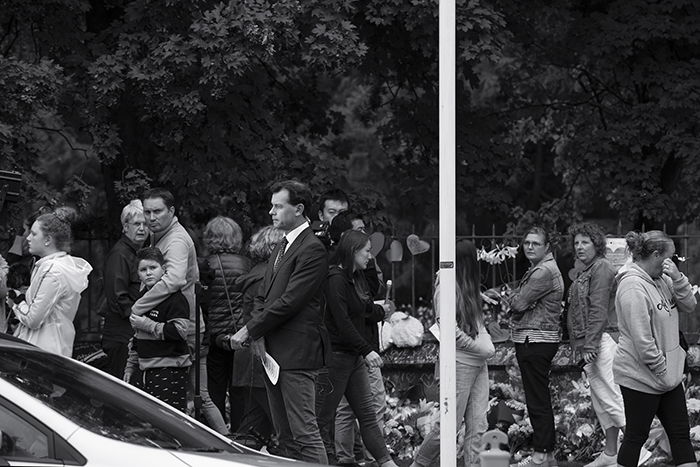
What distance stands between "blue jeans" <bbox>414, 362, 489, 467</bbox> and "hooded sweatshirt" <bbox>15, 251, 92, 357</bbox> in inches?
108

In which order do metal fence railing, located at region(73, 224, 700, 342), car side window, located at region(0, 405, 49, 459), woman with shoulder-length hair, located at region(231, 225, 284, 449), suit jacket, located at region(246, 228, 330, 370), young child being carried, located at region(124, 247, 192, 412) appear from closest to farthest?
car side window, located at region(0, 405, 49, 459) → suit jacket, located at region(246, 228, 330, 370) → young child being carried, located at region(124, 247, 192, 412) → woman with shoulder-length hair, located at region(231, 225, 284, 449) → metal fence railing, located at region(73, 224, 700, 342)

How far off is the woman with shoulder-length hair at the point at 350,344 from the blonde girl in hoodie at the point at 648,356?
6.07 feet

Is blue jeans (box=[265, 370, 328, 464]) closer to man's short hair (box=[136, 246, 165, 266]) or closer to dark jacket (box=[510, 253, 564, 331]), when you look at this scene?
man's short hair (box=[136, 246, 165, 266])

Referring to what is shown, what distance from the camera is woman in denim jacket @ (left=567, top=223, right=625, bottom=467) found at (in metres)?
10.1

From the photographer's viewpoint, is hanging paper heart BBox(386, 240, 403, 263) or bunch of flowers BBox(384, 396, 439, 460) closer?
bunch of flowers BBox(384, 396, 439, 460)

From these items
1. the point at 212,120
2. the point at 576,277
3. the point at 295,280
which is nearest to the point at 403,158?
the point at 212,120

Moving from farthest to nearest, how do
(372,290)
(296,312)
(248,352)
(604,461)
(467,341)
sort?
(604,461)
(372,290)
(248,352)
(467,341)
(296,312)

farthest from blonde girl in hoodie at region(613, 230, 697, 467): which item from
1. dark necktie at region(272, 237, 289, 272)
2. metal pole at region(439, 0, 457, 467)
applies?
dark necktie at region(272, 237, 289, 272)

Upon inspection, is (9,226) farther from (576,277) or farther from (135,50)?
(576,277)

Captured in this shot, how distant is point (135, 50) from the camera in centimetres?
1246

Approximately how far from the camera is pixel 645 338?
8242 millimetres

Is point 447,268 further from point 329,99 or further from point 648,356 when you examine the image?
point 329,99

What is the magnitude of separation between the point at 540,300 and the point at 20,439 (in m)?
5.90

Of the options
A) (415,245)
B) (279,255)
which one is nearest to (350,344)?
(279,255)
